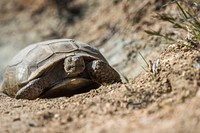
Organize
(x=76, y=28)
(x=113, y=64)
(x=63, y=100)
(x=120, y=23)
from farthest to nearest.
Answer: (x=76, y=28), (x=120, y=23), (x=113, y=64), (x=63, y=100)

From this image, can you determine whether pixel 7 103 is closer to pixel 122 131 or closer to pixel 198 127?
pixel 122 131

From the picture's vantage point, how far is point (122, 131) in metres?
2.70

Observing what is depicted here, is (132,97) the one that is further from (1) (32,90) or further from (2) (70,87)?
(1) (32,90)

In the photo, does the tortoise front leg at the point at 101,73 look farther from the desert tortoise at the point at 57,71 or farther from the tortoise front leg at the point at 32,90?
the tortoise front leg at the point at 32,90

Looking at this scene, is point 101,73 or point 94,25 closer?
point 101,73

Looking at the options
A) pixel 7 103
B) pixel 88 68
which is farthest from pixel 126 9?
pixel 7 103

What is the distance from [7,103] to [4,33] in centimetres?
607

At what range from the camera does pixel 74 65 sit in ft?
16.2

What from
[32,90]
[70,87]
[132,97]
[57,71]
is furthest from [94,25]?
[132,97]

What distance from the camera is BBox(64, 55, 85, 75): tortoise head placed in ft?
16.2

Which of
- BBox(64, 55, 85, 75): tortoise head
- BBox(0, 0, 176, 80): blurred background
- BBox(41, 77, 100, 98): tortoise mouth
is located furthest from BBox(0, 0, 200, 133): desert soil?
BBox(64, 55, 85, 75): tortoise head

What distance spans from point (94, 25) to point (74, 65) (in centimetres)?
378

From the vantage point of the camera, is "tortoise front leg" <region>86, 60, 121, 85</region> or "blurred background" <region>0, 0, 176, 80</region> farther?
"blurred background" <region>0, 0, 176, 80</region>

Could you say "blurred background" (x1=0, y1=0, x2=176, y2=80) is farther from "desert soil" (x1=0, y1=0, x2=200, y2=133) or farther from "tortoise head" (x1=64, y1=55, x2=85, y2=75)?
"tortoise head" (x1=64, y1=55, x2=85, y2=75)
